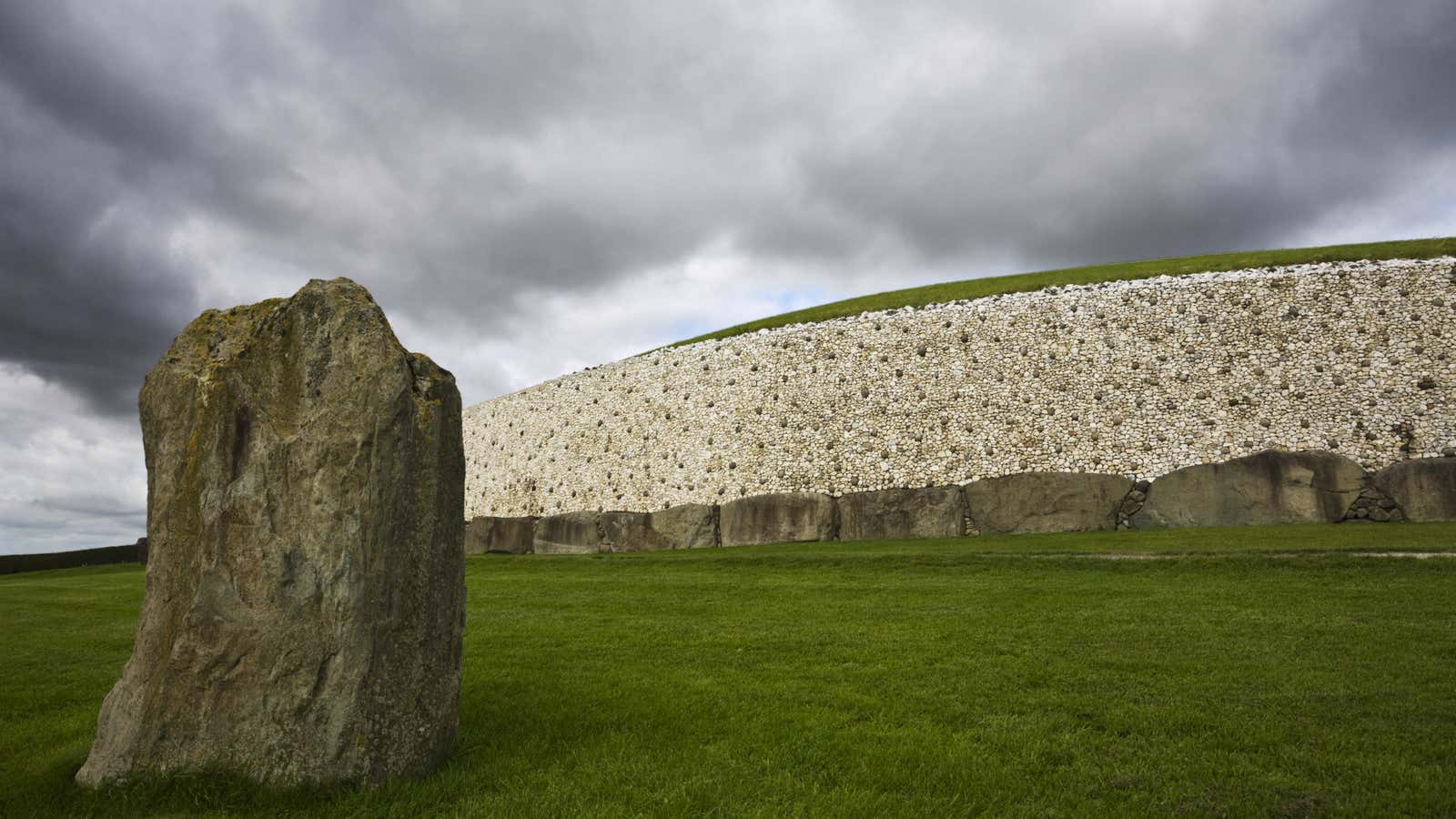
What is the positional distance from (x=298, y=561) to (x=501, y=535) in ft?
104

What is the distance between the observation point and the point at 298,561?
5.25 metres

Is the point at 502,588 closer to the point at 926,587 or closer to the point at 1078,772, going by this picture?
the point at 926,587

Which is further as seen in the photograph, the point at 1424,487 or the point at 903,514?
the point at 903,514

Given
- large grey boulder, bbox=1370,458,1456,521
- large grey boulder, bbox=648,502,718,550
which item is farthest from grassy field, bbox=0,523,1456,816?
large grey boulder, bbox=648,502,718,550

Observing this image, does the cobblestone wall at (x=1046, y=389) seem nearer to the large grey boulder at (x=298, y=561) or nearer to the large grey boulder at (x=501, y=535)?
the large grey boulder at (x=501, y=535)

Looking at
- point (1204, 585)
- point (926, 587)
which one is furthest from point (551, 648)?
point (1204, 585)

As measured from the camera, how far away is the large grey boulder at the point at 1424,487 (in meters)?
20.8

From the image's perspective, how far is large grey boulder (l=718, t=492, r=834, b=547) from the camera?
27.2 m

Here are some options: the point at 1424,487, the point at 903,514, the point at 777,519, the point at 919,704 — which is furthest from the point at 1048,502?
the point at 919,704

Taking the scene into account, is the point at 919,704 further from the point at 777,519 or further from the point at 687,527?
the point at 687,527

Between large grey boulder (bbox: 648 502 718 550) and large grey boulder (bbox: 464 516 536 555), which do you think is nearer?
large grey boulder (bbox: 648 502 718 550)

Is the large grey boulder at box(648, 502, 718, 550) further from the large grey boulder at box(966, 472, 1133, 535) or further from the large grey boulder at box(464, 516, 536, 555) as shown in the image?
the large grey boulder at box(966, 472, 1133, 535)

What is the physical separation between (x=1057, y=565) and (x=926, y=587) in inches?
148

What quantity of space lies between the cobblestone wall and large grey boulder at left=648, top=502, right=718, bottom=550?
223cm
